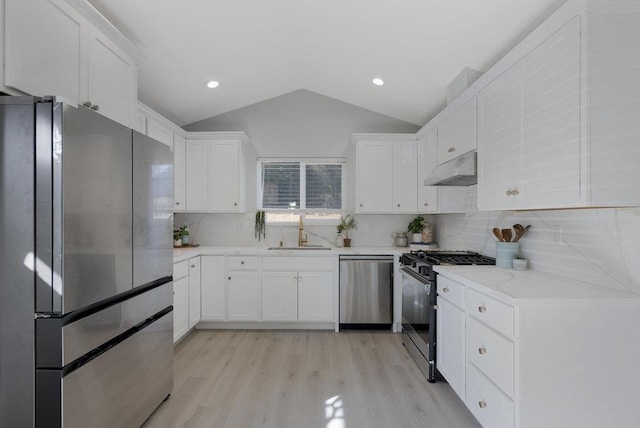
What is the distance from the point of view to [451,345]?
7.41 feet

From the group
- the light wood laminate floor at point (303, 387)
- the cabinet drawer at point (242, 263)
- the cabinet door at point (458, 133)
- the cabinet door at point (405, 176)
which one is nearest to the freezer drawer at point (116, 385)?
the light wood laminate floor at point (303, 387)

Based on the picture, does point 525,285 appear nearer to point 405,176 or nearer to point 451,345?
point 451,345

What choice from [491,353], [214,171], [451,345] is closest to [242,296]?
[214,171]

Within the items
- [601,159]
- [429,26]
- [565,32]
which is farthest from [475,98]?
[601,159]

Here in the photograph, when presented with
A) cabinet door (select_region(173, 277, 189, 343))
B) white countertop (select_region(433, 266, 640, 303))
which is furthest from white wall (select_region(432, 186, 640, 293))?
cabinet door (select_region(173, 277, 189, 343))

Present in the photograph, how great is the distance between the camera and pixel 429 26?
7.80 feet

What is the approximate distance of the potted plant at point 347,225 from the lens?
4.19m

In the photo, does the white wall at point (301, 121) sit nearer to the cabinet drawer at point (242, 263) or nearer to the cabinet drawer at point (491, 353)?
the cabinet drawer at point (242, 263)

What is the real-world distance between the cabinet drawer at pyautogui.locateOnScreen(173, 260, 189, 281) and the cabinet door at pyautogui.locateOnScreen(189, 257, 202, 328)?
10cm

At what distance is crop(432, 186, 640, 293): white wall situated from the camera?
1625 millimetres

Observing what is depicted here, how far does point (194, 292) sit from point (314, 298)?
50.4 inches

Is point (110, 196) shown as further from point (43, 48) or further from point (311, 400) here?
point (311, 400)

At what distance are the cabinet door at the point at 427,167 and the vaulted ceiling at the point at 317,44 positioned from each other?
387 mm

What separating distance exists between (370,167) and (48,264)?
125 inches
